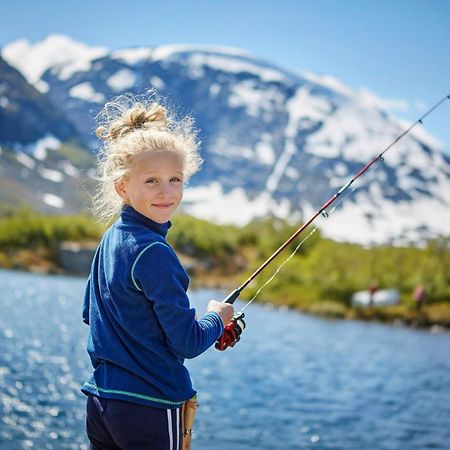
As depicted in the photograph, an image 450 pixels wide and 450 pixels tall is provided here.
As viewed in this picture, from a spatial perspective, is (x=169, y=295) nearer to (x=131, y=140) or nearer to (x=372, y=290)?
(x=131, y=140)

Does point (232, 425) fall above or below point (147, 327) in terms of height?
above

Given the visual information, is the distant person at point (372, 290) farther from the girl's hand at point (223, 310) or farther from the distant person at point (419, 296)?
the girl's hand at point (223, 310)

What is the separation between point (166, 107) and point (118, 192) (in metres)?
0.53

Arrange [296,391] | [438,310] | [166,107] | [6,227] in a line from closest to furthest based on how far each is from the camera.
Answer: [166,107]
[296,391]
[438,310]
[6,227]

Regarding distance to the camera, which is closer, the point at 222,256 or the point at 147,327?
the point at 147,327

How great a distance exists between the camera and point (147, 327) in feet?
9.37

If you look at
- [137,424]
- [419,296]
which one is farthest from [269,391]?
[419,296]

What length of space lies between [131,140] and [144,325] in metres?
0.77

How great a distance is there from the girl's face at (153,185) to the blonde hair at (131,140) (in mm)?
32

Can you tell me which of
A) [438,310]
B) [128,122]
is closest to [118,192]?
[128,122]

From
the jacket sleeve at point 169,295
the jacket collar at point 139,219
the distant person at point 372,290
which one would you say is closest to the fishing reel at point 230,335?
the jacket sleeve at point 169,295

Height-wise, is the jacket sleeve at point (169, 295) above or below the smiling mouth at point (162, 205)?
below

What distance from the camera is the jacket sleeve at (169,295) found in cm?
277

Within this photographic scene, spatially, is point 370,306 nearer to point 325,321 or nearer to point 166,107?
point 325,321
